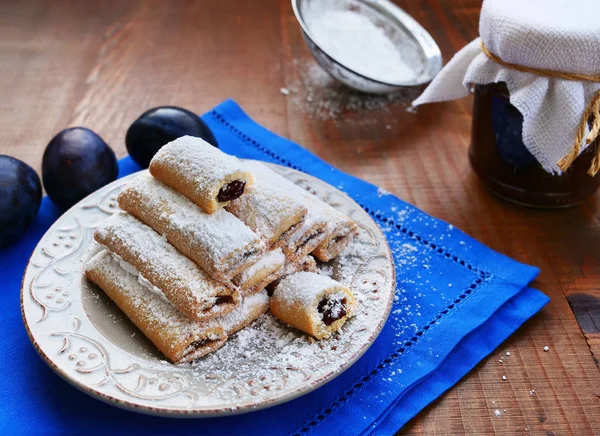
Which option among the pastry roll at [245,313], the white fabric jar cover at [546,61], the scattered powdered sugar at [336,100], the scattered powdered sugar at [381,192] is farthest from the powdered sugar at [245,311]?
the scattered powdered sugar at [336,100]

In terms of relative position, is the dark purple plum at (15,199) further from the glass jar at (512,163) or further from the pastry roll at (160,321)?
the glass jar at (512,163)

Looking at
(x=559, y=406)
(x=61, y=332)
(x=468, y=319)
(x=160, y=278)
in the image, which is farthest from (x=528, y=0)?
(x=61, y=332)

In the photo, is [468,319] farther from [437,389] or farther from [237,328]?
[237,328]

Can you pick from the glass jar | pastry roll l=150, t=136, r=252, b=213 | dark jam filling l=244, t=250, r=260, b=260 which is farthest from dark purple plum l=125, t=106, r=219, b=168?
the glass jar

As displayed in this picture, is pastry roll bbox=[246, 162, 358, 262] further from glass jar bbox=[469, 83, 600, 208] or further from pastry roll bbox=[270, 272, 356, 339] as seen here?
glass jar bbox=[469, 83, 600, 208]

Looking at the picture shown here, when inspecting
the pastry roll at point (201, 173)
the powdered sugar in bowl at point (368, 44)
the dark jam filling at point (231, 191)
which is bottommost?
the powdered sugar in bowl at point (368, 44)

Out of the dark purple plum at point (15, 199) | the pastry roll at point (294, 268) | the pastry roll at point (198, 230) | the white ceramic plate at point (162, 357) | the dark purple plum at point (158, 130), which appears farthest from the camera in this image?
the dark purple plum at point (158, 130)
